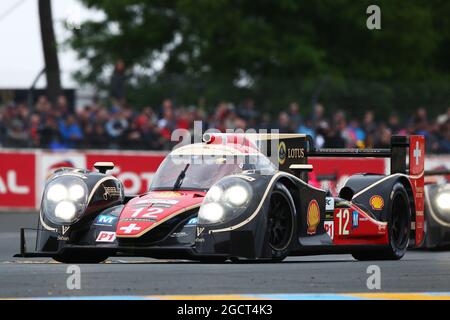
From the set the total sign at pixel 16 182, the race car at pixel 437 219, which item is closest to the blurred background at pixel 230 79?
the total sign at pixel 16 182

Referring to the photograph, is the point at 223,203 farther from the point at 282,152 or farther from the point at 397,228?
the point at 397,228

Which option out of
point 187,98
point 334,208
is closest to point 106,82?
point 187,98

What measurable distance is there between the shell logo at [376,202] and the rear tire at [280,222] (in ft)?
5.65

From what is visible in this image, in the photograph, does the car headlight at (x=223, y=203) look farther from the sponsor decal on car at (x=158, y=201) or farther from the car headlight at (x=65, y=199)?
the car headlight at (x=65, y=199)

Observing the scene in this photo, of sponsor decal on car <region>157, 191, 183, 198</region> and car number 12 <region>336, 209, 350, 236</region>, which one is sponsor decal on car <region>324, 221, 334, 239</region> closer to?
car number 12 <region>336, 209, 350, 236</region>

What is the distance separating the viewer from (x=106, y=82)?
23016 mm

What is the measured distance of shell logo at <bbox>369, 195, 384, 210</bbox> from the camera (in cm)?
1252

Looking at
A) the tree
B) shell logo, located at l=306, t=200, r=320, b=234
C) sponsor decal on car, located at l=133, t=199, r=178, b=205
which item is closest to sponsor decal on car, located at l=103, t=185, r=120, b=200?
sponsor decal on car, located at l=133, t=199, r=178, b=205

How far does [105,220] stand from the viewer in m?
11.2

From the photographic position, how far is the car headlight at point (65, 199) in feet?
36.8

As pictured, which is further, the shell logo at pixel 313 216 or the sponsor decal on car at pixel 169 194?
the shell logo at pixel 313 216

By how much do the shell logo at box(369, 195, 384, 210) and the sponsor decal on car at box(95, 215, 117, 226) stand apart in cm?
270
